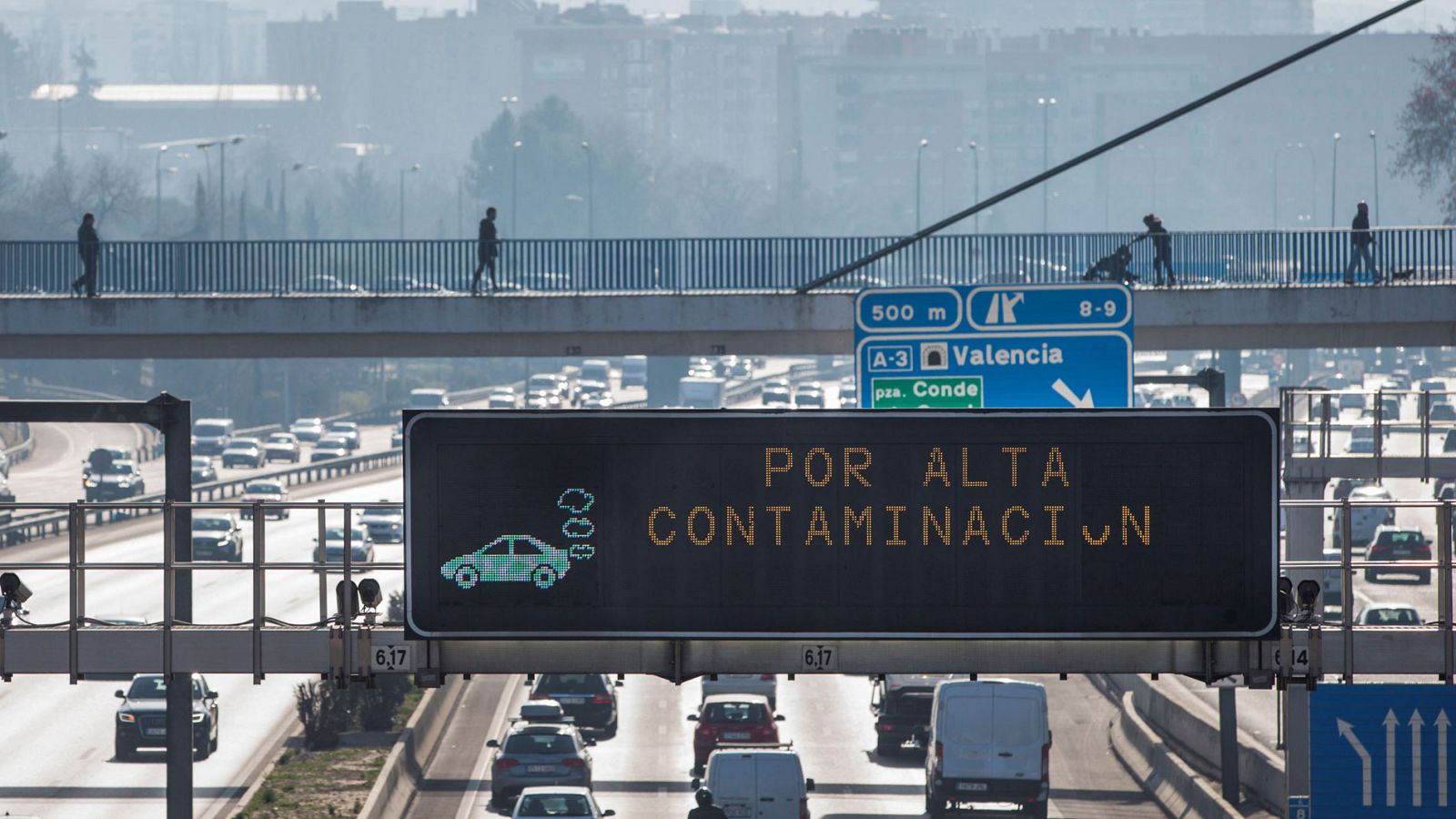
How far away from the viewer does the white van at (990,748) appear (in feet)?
109

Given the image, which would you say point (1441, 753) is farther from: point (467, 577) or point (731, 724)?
point (731, 724)

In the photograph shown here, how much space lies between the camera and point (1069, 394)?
1728 centimetres

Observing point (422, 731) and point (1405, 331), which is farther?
point (422, 731)

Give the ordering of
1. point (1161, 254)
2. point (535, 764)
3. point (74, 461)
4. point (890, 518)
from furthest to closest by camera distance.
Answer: point (74, 461) → point (1161, 254) → point (535, 764) → point (890, 518)

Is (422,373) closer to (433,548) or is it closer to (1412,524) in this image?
(1412,524)

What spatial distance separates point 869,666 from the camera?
42.7ft

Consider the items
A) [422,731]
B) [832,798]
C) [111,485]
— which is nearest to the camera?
[832,798]

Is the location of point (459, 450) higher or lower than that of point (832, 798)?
higher

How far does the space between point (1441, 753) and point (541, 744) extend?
21418mm

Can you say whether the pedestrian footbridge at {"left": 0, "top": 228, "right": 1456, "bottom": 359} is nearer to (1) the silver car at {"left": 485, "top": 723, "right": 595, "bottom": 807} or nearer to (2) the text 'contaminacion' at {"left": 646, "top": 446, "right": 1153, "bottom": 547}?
(1) the silver car at {"left": 485, "top": 723, "right": 595, "bottom": 807}

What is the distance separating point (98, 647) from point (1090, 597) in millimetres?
6368

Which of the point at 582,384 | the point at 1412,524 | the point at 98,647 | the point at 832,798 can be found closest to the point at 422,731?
the point at 832,798

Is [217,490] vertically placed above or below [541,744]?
above

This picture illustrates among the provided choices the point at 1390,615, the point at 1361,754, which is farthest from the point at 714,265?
the point at 1361,754
